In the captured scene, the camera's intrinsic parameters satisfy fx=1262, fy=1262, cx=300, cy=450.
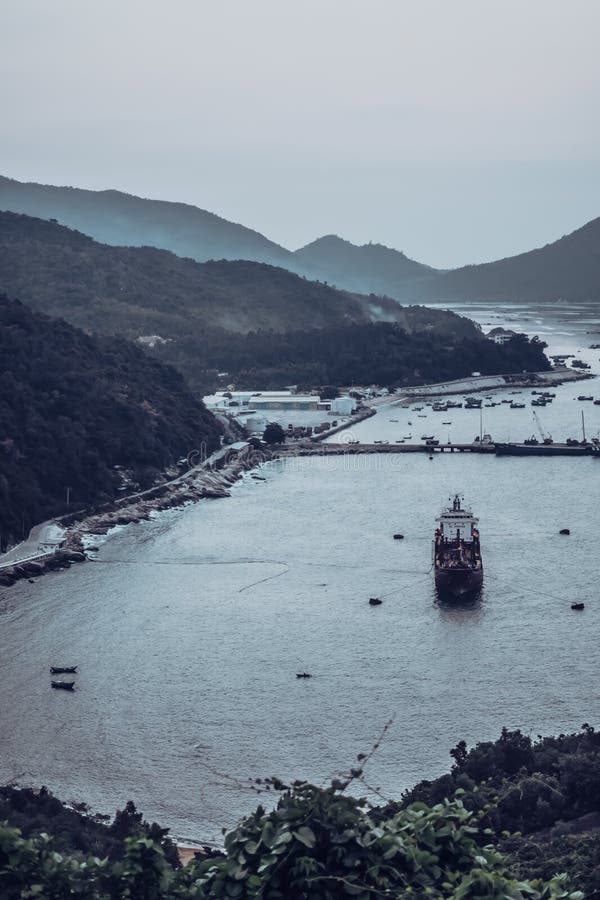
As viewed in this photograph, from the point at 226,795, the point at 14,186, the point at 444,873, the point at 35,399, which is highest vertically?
the point at 14,186

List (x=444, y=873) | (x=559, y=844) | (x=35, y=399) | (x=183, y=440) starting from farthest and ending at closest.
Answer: (x=183, y=440), (x=35, y=399), (x=559, y=844), (x=444, y=873)

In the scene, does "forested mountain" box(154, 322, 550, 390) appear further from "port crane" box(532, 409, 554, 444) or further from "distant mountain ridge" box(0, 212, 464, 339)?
"port crane" box(532, 409, 554, 444)

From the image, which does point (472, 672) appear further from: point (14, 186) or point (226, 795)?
point (14, 186)

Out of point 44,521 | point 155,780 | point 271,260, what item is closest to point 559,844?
point 155,780

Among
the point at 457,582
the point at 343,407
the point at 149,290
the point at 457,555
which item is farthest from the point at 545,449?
the point at 149,290

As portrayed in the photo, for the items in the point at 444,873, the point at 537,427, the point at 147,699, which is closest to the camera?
the point at 444,873

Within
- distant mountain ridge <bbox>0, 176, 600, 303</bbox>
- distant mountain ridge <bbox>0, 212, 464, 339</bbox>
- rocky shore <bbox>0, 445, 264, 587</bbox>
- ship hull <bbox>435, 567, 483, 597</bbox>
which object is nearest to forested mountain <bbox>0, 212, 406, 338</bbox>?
distant mountain ridge <bbox>0, 212, 464, 339</bbox>
